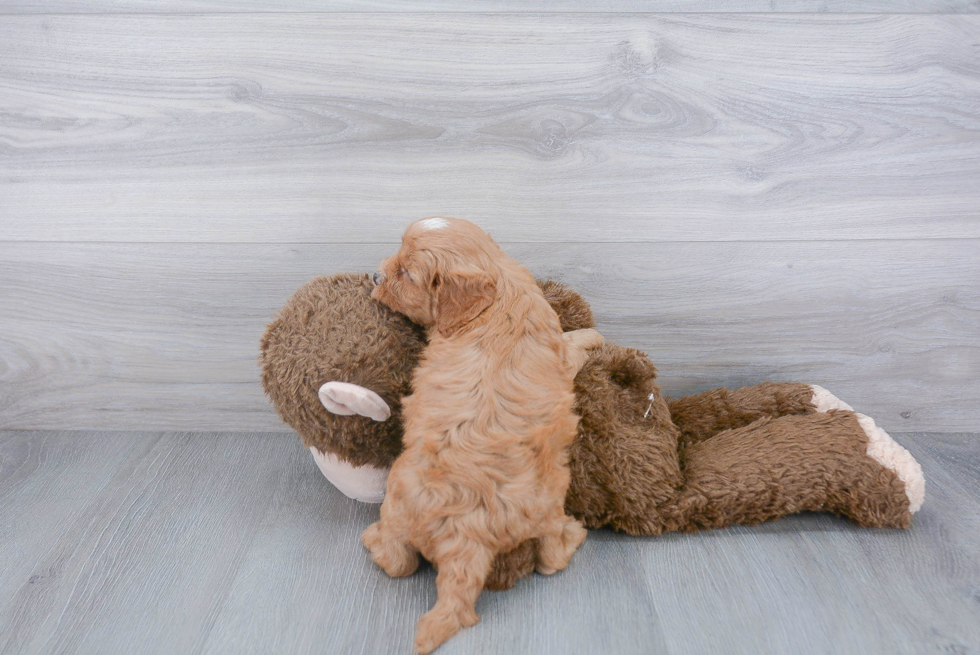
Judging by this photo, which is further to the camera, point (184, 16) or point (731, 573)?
point (184, 16)

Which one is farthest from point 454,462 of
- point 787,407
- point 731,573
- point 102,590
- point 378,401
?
point 787,407

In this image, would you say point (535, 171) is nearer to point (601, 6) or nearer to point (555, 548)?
point (601, 6)

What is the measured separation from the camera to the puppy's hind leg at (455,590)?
0.95 metres

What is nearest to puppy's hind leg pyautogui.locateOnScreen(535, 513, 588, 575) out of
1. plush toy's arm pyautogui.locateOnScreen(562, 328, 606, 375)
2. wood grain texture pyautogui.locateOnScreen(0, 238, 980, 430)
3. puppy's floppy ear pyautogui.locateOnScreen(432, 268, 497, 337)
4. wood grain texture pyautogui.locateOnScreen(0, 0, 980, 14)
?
plush toy's arm pyautogui.locateOnScreen(562, 328, 606, 375)

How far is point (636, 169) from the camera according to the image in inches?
54.2

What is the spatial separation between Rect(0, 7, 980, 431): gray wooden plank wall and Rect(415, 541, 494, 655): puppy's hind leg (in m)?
0.66

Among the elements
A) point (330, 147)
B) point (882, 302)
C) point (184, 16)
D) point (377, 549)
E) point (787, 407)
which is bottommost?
point (377, 549)

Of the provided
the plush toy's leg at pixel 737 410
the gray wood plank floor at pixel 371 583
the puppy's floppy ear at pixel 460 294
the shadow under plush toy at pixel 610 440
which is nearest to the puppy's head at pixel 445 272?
the puppy's floppy ear at pixel 460 294

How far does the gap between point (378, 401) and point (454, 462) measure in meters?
0.20

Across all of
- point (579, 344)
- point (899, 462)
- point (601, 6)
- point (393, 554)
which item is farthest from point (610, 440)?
point (601, 6)

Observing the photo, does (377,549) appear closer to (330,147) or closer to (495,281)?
(495,281)

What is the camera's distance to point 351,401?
1105mm

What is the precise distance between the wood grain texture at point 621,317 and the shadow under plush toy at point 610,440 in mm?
223

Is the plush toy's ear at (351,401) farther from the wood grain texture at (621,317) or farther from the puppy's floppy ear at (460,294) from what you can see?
the wood grain texture at (621,317)
